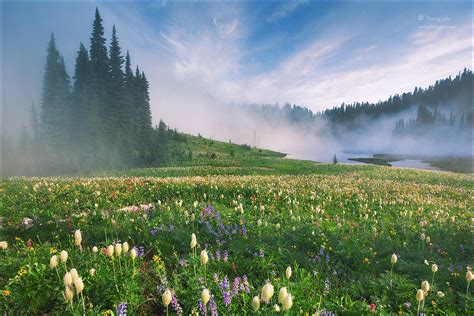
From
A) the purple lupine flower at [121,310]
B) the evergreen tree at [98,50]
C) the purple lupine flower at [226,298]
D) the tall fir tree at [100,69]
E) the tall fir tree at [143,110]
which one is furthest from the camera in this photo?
the tall fir tree at [143,110]

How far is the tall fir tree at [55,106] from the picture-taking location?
51750mm

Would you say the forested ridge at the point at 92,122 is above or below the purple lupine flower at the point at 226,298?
above

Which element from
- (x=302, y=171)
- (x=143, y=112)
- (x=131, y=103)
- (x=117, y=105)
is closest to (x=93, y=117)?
(x=117, y=105)

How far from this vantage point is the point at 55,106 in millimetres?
54688

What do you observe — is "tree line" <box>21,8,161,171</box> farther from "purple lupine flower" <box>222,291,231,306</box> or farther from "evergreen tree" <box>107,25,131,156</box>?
"purple lupine flower" <box>222,291,231,306</box>

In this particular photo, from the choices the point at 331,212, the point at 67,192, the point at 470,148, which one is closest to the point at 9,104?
the point at 67,192

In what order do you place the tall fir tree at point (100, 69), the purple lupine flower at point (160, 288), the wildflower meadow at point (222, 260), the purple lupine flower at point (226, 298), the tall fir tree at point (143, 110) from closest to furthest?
the purple lupine flower at point (226, 298), the wildflower meadow at point (222, 260), the purple lupine flower at point (160, 288), the tall fir tree at point (100, 69), the tall fir tree at point (143, 110)

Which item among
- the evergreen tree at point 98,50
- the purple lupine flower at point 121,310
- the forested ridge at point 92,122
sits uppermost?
the evergreen tree at point 98,50

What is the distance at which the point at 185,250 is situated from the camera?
5203 mm

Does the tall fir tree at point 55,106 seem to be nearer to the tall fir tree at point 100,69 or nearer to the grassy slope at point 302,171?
the tall fir tree at point 100,69

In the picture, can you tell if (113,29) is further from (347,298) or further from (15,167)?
(347,298)

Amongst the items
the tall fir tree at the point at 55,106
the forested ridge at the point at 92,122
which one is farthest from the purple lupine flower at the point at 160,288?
the tall fir tree at the point at 55,106

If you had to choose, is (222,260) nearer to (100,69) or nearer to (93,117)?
(93,117)

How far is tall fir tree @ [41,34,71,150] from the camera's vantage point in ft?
170
